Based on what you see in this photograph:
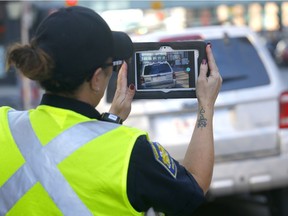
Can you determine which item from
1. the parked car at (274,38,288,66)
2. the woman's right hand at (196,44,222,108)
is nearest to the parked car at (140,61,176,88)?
the woman's right hand at (196,44,222,108)

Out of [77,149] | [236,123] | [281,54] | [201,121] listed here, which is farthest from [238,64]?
[281,54]

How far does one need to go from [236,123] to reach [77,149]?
155 inches

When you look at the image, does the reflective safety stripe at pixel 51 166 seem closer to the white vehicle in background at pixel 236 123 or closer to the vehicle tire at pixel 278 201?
the white vehicle in background at pixel 236 123

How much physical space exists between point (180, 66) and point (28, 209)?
2.33ft

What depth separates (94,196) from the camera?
2023mm

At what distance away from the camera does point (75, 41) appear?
206 centimetres

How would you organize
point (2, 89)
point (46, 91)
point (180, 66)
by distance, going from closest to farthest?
point (46, 91), point (180, 66), point (2, 89)

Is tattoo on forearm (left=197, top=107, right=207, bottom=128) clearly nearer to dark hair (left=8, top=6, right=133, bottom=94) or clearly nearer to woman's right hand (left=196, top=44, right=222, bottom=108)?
woman's right hand (left=196, top=44, right=222, bottom=108)

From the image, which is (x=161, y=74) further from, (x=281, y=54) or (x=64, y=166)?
(x=281, y=54)

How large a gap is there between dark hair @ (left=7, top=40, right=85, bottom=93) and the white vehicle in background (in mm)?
3616

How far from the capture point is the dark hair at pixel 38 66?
2.04 meters

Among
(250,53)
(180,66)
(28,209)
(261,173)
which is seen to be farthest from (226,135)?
(28,209)

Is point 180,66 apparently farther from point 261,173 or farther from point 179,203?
point 261,173

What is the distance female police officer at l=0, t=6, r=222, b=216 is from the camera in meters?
2.03
